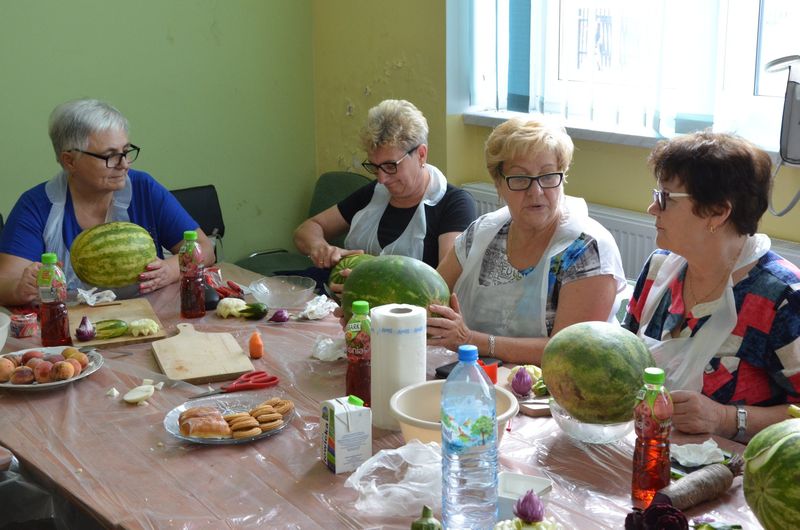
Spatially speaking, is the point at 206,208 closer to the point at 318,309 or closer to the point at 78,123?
the point at 78,123

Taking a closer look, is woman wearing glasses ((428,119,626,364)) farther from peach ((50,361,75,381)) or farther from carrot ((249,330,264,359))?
peach ((50,361,75,381))

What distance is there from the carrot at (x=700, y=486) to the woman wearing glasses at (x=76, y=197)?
77.8 inches

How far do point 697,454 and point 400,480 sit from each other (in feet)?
1.84

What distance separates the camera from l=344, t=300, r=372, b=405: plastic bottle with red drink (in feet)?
6.67

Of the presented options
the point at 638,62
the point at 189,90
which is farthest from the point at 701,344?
the point at 189,90

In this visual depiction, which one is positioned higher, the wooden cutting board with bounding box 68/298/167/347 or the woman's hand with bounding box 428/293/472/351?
the woman's hand with bounding box 428/293/472/351

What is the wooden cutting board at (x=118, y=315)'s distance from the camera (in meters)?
2.56

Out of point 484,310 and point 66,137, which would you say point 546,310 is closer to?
point 484,310

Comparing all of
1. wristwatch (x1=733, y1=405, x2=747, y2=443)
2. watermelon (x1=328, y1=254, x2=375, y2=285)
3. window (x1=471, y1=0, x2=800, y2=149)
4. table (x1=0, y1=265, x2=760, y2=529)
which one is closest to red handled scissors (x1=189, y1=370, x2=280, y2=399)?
table (x1=0, y1=265, x2=760, y2=529)

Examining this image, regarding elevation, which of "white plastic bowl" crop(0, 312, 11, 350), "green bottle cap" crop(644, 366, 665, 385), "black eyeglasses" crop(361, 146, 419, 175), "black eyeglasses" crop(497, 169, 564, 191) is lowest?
"white plastic bowl" crop(0, 312, 11, 350)

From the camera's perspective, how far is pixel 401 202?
11.1ft

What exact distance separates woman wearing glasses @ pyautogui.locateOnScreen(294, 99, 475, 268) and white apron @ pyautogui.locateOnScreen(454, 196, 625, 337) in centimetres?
44

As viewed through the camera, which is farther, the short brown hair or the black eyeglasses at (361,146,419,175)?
the black eyeglasses at (361,146,419,175)

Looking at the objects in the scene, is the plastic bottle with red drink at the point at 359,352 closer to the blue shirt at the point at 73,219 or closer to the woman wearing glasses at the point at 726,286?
the woman wearing glasses at the point at 726,286
